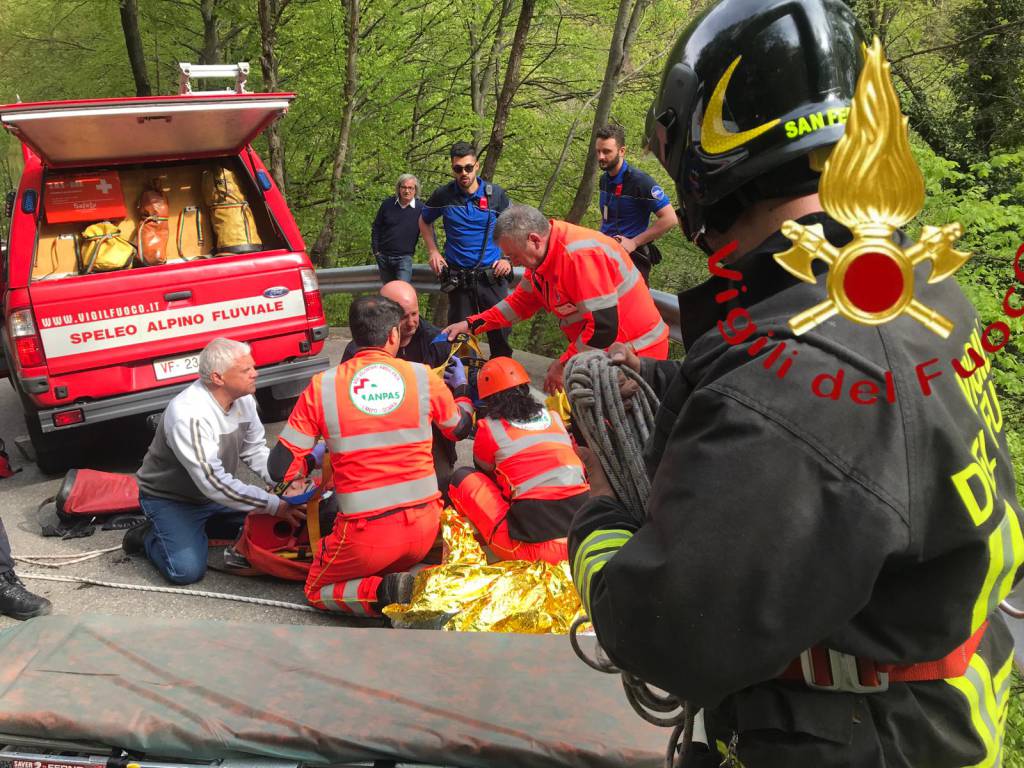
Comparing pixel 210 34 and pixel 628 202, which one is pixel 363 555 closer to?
pixel 628 202

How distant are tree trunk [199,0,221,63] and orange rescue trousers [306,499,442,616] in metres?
14.7

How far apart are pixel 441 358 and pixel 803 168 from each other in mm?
5507

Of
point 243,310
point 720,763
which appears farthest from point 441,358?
point 720,763

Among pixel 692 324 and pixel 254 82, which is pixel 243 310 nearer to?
pixel 692 324

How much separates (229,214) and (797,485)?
680 centimetres

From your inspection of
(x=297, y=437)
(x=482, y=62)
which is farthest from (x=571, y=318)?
(x=482, y=62)

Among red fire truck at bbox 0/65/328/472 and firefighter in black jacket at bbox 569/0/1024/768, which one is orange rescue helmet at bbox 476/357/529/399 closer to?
red fire truck at bbox 0/65/328/472

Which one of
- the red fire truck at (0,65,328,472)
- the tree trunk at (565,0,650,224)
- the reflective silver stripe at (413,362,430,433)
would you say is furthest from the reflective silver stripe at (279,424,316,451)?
the tree trunk at (565,0,650,224)

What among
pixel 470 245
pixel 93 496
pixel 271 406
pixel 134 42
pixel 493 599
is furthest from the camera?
pixel 134 42

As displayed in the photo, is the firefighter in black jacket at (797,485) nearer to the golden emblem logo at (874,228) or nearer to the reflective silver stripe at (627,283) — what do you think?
the golden emblem logo at (874,228)

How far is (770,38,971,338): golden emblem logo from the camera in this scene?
908 millimetres

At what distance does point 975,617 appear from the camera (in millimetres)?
1265

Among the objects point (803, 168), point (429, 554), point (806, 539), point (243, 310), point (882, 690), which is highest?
point (803, 168)

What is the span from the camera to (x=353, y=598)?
14.0 ft
